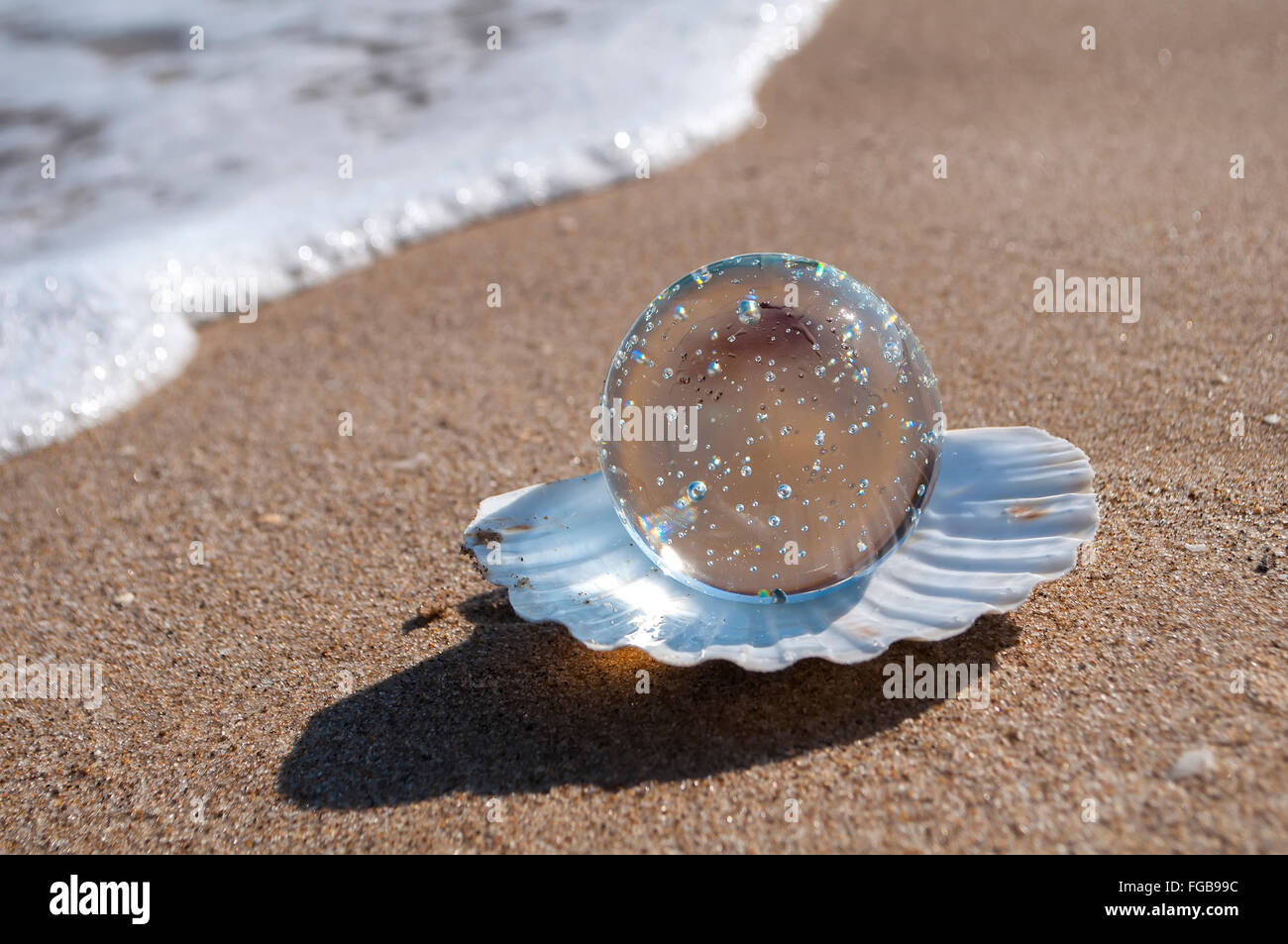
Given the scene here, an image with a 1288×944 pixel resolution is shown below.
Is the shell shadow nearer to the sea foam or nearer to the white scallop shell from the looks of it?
the white scallop shell

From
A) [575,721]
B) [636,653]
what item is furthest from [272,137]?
[575,721]

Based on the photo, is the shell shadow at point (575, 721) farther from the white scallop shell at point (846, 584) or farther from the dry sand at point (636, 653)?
the white scallop shell at point (846, 584)

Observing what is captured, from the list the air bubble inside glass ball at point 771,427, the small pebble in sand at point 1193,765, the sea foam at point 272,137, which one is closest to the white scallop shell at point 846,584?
the air bubble inside glass ball at point 771,427

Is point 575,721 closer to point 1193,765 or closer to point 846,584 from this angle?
point 846,584

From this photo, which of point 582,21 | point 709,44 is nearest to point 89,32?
point 582,21

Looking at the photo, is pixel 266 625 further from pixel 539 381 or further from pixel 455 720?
pixel 539 381
